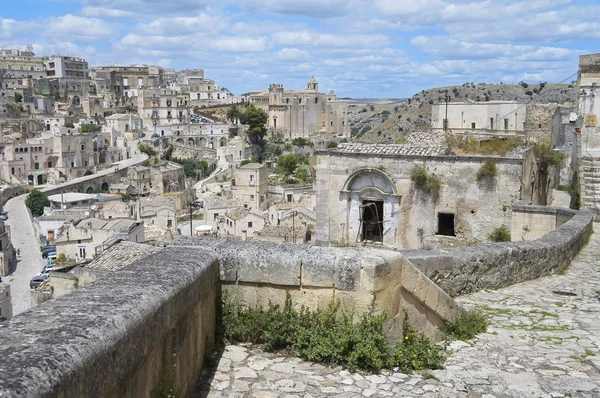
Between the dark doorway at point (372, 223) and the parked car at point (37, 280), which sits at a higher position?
A: the dark doorway at point (372, 223)

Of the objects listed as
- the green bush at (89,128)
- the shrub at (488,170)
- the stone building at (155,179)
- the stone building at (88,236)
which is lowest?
the stone building at (88,236)

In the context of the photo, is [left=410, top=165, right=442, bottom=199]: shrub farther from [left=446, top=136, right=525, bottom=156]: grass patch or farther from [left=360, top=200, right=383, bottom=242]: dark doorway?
[left=446, top=136, right=525, bottom=156]: grass patch

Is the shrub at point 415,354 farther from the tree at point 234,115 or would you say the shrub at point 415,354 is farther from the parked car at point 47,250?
the tree at point 234,115

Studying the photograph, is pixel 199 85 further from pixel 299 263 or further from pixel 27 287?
pixel 299 263

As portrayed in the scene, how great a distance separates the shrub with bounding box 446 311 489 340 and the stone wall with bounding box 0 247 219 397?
209cm

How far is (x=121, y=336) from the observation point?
2779 mm

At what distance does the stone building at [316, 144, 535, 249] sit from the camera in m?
10.9

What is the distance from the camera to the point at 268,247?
4723 millimetres

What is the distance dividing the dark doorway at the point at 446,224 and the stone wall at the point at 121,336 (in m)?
7.62

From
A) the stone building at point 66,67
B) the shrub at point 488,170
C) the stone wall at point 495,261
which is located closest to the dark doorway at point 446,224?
the shrub at point 488,170

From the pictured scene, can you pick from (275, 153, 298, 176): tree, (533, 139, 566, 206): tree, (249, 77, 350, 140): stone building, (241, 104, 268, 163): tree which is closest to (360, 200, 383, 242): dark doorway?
(533, 139, 566, 206): tree

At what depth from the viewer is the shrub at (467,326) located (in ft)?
17.0

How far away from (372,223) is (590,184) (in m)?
5.52

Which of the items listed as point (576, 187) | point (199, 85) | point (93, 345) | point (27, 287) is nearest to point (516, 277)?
point (93, 345)
